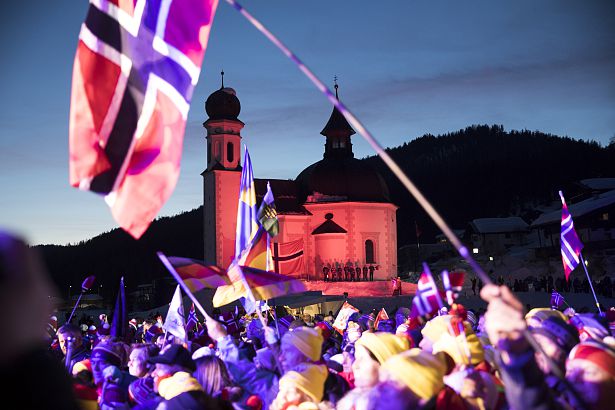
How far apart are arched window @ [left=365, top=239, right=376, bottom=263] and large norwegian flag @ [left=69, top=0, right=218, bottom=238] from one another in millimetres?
50296

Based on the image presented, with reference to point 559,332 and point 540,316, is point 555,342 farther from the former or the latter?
point 540,316

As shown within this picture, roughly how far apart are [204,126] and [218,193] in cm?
614

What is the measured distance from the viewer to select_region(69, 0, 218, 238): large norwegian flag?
18.0ft

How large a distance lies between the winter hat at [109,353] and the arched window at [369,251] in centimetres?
4790

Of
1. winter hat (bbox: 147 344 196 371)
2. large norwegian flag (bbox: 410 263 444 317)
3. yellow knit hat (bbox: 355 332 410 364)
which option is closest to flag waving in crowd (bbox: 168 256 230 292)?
winter hat (bbox: 147 344 196 371)

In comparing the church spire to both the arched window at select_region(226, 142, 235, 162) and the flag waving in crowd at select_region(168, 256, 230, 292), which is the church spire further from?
the flag waving in crowd at select_region(168, 256, 230, 292)

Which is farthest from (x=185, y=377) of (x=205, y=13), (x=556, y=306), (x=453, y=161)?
(x=453, y=161)

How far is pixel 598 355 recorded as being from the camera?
438cm

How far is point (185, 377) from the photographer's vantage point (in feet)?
18.2

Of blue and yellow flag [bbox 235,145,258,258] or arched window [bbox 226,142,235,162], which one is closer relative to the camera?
blue and yellow flag [bbox 235,145,258,258]

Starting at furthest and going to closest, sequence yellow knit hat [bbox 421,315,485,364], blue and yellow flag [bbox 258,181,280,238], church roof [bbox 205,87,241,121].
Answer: church roof [bbox 205,87,241,121] → blue and yellow flag [bbox 258,181,280,238] → yellow knit hat [bbox 421,315,485,364]

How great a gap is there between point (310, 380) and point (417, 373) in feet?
5.65

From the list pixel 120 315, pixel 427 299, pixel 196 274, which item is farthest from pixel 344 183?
pixel 427 299

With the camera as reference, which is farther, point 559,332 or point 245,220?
point 245,220
